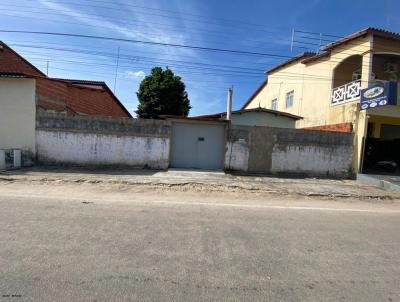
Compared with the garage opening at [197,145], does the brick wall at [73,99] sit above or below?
above

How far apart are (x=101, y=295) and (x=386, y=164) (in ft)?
58.6

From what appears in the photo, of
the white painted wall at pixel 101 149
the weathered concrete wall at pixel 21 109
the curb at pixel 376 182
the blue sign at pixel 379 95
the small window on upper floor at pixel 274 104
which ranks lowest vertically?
the curb at pixel 376 182

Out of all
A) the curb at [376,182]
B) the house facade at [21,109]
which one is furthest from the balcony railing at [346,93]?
the house facade at [21,109]

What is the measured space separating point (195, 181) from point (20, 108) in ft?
28.3

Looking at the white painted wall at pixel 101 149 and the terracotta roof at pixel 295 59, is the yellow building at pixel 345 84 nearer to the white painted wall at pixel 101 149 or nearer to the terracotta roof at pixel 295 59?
the terracotta roof at pixel 295 59

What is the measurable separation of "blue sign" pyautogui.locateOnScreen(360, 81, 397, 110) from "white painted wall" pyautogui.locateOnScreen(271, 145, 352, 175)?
91.8 inches

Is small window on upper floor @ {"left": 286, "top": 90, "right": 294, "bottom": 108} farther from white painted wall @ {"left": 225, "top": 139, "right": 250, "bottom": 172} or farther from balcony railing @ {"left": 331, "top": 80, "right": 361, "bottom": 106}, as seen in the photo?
white painted wall @ {"left": 225, "top": 139, "right": 250, "bottom": 172}

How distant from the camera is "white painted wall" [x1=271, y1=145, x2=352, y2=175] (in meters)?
14.1

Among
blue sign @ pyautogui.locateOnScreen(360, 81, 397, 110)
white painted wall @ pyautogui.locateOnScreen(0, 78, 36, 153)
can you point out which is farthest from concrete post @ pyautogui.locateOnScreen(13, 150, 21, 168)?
blue sign @ pyautogui.locateOnScreen(360, 81, 397, 110)

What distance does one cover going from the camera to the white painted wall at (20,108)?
1314 cm

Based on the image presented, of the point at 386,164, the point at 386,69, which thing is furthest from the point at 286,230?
the point at 386,69

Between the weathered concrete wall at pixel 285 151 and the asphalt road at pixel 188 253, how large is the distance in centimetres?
684

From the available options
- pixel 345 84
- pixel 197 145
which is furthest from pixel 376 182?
pixel 197 145

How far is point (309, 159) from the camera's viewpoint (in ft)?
46.5
